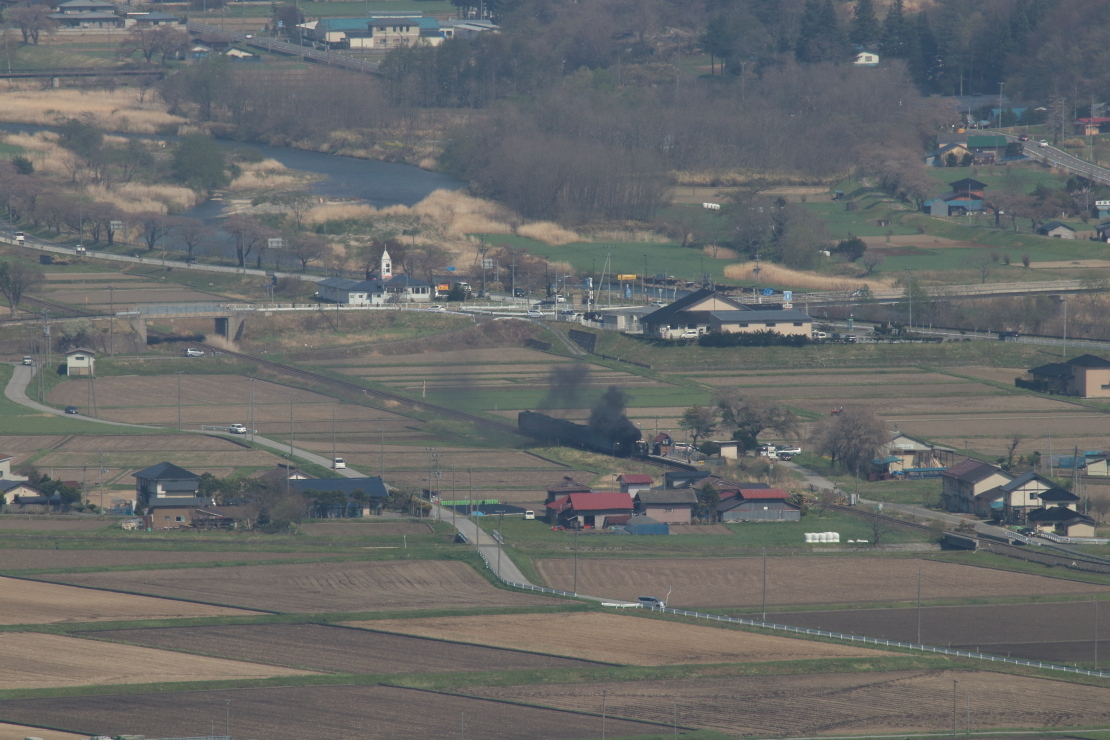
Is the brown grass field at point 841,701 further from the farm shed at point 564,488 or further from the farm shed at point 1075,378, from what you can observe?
the farm shed at point 1075,378

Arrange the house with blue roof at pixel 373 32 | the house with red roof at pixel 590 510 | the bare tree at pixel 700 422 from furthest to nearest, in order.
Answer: the house with blue roof at pixel 373 32, the bare tree at pixel 700 422, the house with red roof at pixel 590 510

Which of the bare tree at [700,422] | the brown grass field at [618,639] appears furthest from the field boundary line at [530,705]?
the bare tree at [700,422]

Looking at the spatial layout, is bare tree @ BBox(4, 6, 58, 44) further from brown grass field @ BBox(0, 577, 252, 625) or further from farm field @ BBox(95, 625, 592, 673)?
farm field @ BBox(95, 625, 592, 673)

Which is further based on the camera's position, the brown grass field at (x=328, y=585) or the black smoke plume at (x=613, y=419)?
the black smoke plume at (x=613, y=419)

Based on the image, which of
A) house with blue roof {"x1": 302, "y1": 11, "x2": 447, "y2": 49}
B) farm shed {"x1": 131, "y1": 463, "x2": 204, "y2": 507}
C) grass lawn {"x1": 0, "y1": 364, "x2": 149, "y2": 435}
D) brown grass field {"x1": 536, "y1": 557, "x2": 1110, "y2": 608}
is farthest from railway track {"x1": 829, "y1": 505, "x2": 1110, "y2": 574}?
house with blue roof {"x1": 302, "y1": 11, "x2": 447, "y2": 49}

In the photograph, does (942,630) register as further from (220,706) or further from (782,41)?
(782,41)
